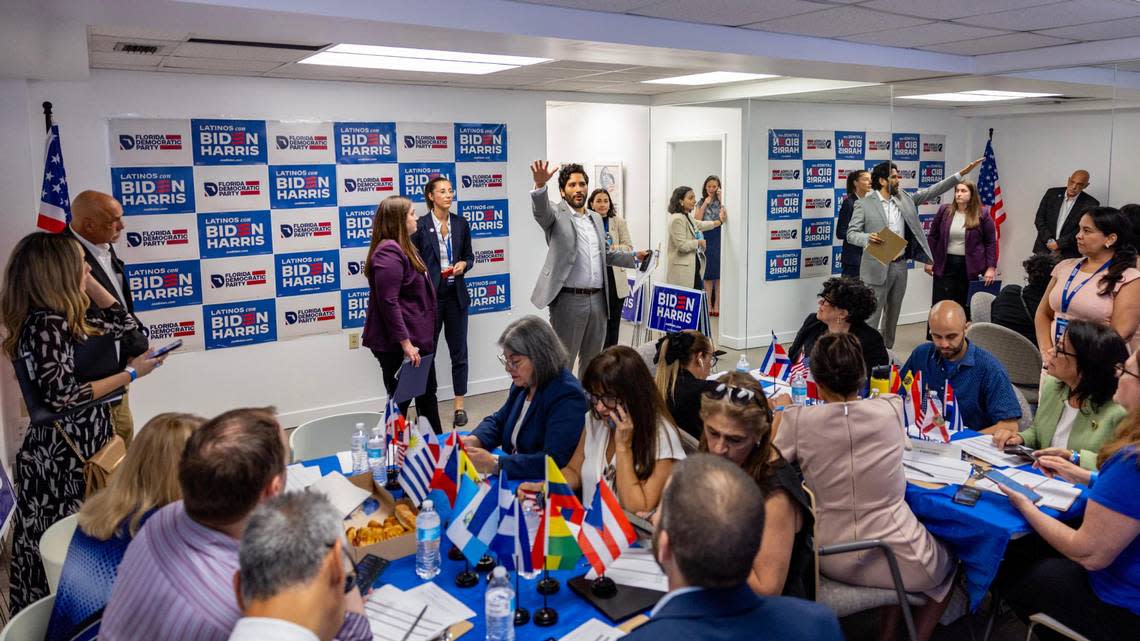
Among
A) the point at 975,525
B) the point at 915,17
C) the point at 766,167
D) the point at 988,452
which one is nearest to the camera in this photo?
the point at 975,525

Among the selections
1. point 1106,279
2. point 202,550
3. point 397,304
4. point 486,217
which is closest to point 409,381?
point 397,304

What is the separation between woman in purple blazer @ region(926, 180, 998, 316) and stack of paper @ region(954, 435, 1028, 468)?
151 inches

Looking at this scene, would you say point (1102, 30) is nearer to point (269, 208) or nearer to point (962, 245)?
point (962, 245)

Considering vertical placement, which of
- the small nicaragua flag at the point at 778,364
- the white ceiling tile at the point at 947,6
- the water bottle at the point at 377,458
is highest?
the white ceiling tile at the point at 947,6

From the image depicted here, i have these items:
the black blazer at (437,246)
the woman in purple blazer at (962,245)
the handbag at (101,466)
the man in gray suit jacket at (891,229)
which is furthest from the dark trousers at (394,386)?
the woman in purple blazer at (962,245)

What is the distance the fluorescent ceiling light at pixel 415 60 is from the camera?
4.96 meters

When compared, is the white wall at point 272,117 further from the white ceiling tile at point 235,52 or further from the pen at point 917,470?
the pen at point 917,470

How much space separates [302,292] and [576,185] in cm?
229

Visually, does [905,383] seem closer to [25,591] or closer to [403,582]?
[403,582]

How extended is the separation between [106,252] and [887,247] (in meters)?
6.12

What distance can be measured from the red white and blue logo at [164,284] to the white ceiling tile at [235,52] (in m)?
1.61

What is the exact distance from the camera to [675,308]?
5.49 meters

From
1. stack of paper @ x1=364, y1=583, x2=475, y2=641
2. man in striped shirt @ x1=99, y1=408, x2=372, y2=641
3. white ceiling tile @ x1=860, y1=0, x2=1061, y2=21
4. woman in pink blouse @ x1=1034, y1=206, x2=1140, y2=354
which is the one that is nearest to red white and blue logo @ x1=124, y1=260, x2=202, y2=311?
stack of paper @ x1=364, y1=583, x2=475, y2=641

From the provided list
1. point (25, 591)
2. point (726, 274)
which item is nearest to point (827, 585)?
point (25, 591)
